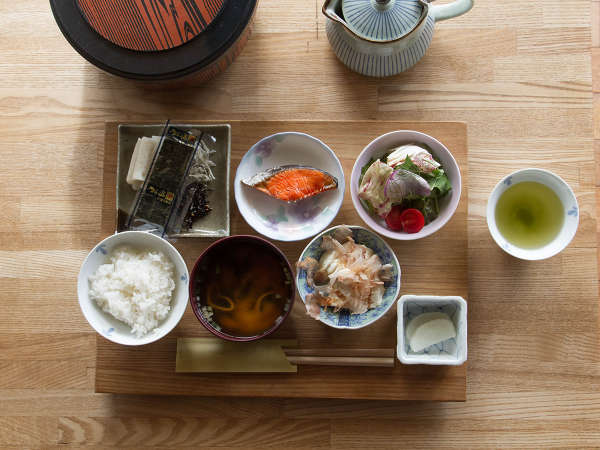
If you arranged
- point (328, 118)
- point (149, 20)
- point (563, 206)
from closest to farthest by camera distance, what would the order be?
point (149, 20) < point (563, 206) < point (328, 118)

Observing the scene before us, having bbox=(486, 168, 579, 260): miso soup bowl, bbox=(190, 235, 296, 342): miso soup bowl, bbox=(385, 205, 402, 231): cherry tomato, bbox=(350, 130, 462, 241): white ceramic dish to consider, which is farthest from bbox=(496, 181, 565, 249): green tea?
bbox=(190, 235, 296, 342): miso soup bowl

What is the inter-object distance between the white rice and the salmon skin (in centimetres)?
29

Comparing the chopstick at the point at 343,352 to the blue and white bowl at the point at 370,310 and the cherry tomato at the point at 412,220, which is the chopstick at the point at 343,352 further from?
the cherry tomato at the point at 412,220

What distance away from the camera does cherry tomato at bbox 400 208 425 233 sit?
3.64 feet

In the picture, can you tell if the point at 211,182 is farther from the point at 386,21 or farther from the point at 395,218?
the point at 386,21

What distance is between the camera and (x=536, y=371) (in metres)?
1.28

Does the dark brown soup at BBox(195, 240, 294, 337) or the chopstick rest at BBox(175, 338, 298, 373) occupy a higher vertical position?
the dark brown soup at BBox(195, 240, 294, 337)

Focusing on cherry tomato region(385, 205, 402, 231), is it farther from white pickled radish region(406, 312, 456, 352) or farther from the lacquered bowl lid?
the lacquered bowl lid

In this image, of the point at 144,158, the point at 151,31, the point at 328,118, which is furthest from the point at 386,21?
the point at 144,158

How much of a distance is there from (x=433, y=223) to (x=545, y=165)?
0.40m

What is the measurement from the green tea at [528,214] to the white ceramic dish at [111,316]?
768mm

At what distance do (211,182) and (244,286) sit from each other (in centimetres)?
27

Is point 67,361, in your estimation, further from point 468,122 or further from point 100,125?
point 468,122

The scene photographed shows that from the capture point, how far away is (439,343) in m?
1.15
